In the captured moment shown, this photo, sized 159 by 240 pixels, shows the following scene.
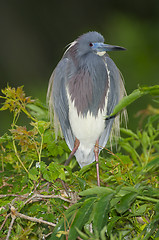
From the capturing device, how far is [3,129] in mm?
3539

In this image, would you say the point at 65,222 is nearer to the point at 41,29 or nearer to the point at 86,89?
the point at 86,89

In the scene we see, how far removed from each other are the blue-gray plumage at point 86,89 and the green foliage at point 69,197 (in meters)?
0.15

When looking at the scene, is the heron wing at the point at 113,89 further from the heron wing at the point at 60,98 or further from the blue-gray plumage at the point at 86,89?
the heron wing at the point at 60,98

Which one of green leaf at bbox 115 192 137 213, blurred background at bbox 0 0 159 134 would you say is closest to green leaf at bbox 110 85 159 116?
green leaf at bbox 115 192 137 213

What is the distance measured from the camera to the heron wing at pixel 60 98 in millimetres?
1753

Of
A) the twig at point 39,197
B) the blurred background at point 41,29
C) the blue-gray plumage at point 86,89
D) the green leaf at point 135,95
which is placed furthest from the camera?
the blurred background at point 41,29

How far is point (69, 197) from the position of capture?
1.23m

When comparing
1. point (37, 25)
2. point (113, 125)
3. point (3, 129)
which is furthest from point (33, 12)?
point (113, 125)

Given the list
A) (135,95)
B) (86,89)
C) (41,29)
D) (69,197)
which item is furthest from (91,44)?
(41,29)

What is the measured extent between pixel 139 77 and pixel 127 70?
4.6 inches

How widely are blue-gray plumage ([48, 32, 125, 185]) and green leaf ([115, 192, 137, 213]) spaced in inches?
30.0

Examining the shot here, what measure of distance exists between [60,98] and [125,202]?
2.99 feet

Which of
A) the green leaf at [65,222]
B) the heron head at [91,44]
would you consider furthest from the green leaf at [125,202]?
the heron head at [91,44]

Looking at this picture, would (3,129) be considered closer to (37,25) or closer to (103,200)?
(37,25)
